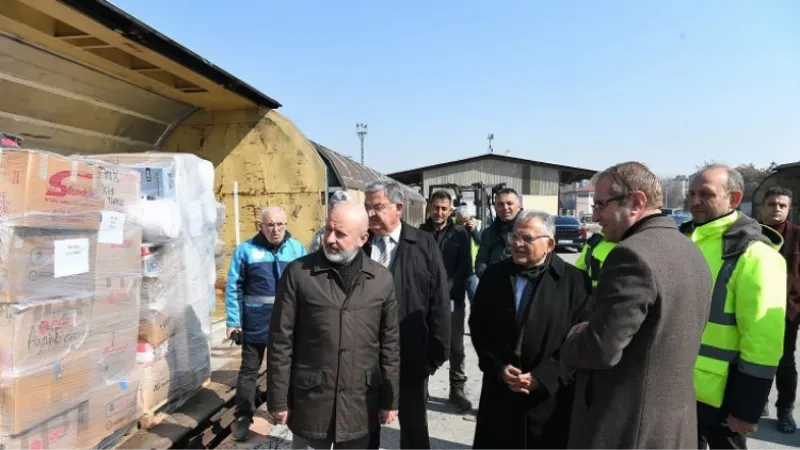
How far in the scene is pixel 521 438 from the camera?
7.75 feet

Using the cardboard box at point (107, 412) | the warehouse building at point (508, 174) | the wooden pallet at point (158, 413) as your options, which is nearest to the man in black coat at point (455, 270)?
the wooden pallet at point (158, 413)

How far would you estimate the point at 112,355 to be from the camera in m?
2.92

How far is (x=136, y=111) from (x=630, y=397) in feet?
17.1

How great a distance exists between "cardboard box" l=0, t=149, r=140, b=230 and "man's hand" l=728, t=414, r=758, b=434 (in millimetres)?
3149

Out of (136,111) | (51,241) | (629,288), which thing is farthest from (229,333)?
(629,288)

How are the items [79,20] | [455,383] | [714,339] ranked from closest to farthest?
1. [714,339]
2. [79,20]
3. [455,383]

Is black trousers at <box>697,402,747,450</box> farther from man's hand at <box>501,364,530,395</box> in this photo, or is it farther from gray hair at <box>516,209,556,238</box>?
gray hair at <box>516,209,556,238</box>

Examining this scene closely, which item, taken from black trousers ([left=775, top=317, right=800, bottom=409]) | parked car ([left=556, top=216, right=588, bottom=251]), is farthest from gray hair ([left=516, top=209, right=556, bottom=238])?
parked car ([left=556, top=216, right=588, bottom=251])

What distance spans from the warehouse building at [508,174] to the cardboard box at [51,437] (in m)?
26.4

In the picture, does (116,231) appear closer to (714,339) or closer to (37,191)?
(37,191)

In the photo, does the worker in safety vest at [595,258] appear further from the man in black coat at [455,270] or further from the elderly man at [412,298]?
the man in black coat at [455,270]

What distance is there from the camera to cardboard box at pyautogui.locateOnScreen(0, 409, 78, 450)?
2264mm

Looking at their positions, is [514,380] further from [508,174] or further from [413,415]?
[508,174]

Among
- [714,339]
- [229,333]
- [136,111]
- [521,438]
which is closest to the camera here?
[714,339]
